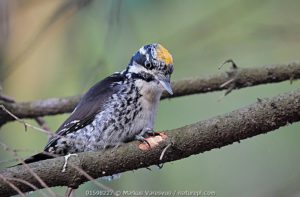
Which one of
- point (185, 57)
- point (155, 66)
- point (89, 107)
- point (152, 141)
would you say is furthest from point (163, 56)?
point (185, 57)

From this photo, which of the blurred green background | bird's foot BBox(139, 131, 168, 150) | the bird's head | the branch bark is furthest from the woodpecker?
the blurred green background

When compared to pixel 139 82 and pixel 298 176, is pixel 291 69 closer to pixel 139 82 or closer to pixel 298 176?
pixel 298 176

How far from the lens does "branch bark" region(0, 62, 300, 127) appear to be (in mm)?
2973

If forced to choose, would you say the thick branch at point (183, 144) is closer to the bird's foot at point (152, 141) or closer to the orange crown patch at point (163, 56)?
the bird's foot at point (152, 141)

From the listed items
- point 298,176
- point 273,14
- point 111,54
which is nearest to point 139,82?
point 298,176

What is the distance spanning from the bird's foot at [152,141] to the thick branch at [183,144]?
0.05 ft

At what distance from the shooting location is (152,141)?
219 cm

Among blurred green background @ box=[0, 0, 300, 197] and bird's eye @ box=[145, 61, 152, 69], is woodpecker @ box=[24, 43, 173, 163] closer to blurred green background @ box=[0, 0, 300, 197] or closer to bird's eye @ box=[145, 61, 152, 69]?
bird's eye @ box=[145, 61, 152, 69]

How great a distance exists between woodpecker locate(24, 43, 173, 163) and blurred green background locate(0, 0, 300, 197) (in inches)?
39.1

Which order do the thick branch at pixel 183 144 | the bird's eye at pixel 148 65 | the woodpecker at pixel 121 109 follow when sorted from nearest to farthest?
1. the thick branch at pixel 183 144
2. the woodpecker at pixel 121 109
3. the bird's eye at pixel 148 65

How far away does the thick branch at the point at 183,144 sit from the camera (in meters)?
2.08

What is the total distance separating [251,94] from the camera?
180 inches

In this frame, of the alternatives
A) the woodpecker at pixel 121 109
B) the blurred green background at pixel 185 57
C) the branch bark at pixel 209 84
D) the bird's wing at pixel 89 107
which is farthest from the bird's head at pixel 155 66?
the blurred green background at pixel 185 57

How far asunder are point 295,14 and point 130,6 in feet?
3.93
